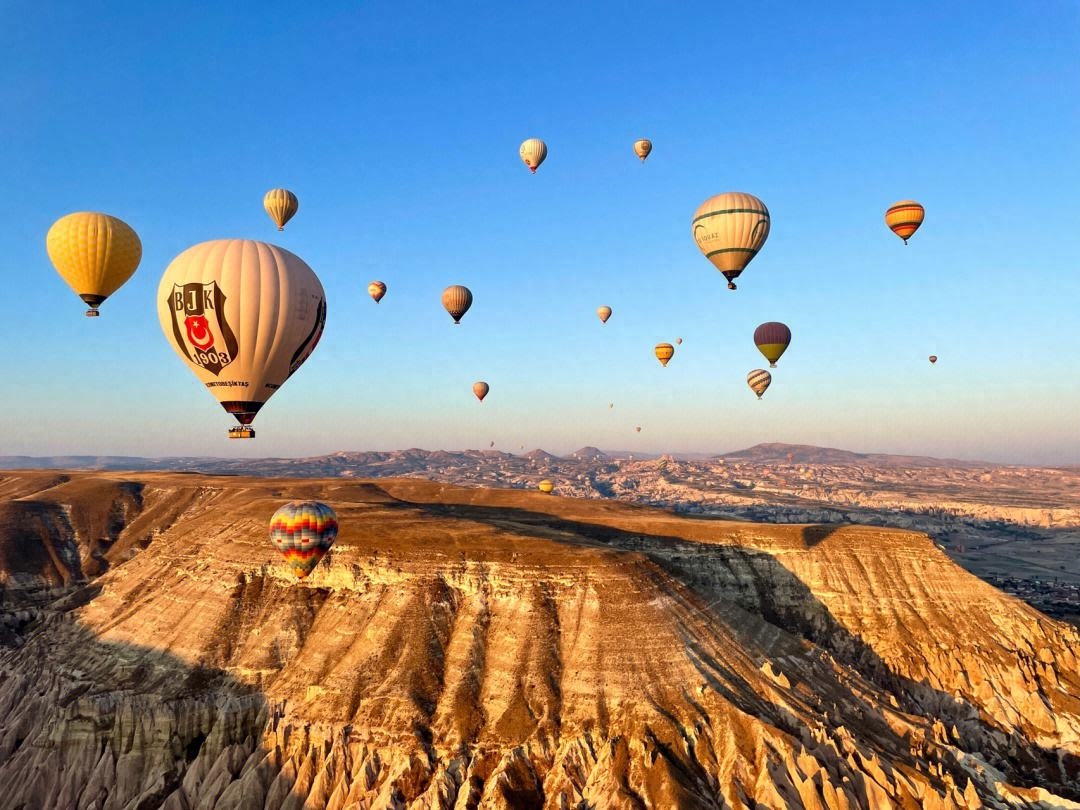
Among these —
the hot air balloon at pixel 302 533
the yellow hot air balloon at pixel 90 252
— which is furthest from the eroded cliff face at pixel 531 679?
the yellow hot air balloon at pixel 90 252

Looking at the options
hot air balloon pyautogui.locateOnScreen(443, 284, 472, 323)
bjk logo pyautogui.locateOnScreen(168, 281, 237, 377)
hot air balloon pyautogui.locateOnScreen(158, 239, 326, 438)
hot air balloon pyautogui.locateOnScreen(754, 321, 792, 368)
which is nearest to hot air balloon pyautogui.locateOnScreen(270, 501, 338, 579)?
hot air balloon pyautogui.locateOnScreen(158, 239, 326, 438)

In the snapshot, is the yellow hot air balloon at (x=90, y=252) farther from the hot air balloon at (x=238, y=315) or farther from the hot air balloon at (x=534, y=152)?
the hot air balloon at (x=534, y=152)

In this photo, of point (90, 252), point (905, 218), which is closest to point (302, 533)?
point (90, 252)

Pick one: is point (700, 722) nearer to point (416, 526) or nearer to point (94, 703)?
point (416, 526)

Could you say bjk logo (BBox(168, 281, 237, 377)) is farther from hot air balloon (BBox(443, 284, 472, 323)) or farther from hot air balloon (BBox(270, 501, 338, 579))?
hot air balloon (BBox(443, 284, 472, 323))

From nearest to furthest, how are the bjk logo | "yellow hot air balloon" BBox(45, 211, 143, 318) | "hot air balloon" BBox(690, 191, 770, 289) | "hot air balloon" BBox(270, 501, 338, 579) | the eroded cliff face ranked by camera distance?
the bjk logo, the eroded cliff face, "yellow hot air balloon" BBox(45, 211, 143, 318), "hot air balloon" BBox(270, 501, 338, 579), "hot air balloon" BBox(690, 191, 770, 289)

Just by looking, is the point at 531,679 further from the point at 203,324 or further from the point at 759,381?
the point at 759,381
